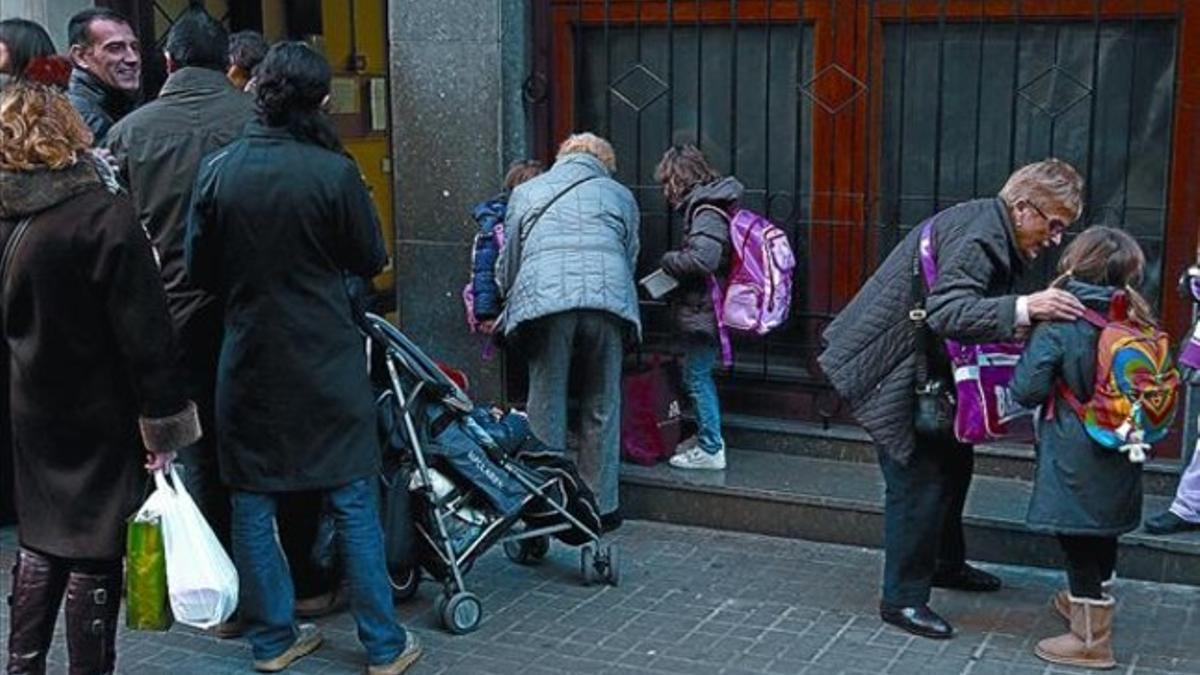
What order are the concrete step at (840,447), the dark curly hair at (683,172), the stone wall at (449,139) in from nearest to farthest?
the concrete step at (840,447), the dark curly hair at (683,172), the stone wall at (449,139)

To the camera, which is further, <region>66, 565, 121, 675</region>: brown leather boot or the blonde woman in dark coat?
<region>66, 565, 121, 675</region>: brown leather boot

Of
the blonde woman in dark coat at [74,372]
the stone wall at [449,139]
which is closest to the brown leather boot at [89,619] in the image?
the blonde woman in dark coat at [74,372]

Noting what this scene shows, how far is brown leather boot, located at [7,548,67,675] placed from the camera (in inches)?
174

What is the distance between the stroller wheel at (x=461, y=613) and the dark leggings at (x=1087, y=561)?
2.04 metres

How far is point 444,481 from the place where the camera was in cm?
546

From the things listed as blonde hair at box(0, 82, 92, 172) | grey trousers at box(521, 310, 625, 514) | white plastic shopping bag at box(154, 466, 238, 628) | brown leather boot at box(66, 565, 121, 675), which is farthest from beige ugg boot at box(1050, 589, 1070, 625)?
blonde hair at box(0, 82, 92, 172)

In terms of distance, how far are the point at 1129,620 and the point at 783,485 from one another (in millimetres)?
1588

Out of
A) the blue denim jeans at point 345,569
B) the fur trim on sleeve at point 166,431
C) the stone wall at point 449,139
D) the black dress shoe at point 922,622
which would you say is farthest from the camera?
the stone wall at point 449,139

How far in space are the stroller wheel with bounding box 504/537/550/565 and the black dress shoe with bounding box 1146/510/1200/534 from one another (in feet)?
7.78

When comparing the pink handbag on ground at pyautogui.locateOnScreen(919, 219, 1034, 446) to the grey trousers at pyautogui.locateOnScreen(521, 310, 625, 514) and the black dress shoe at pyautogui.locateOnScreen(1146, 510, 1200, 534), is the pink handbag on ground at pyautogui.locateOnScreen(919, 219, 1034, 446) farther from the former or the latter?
the grey trousers at pyautogui.locateOnScreen(521, 310, 625, 514)

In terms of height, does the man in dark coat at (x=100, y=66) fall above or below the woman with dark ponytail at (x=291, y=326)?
above

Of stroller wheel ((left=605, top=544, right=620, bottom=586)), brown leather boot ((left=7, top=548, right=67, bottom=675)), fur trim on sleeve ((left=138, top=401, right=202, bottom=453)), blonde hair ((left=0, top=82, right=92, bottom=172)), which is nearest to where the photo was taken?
blonde hair ((left=0, top=82, right=92, bottom=172))

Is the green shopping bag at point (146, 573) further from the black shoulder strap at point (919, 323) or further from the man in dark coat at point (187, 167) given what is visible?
the black shoulder strap at point (919, 323)

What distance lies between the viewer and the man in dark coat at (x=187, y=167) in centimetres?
516
